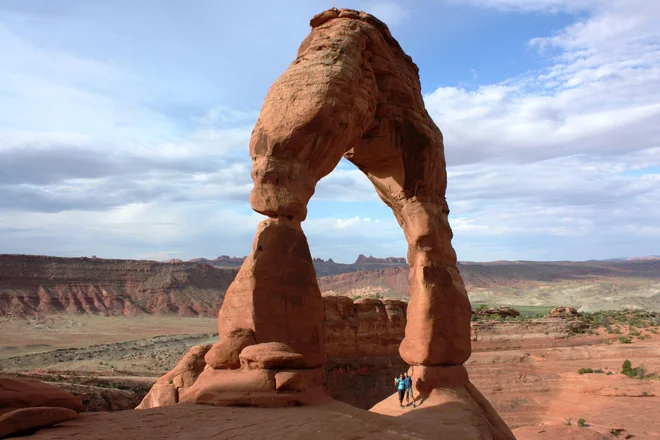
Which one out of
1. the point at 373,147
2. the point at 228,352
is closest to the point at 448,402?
the point at 228,352

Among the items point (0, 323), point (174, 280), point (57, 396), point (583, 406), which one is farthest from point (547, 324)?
point (174, 280)

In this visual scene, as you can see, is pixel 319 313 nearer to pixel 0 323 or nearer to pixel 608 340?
pixel 608 340

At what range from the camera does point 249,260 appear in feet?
26.5

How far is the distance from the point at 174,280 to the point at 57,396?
228 ft

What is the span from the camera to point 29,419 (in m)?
4.81

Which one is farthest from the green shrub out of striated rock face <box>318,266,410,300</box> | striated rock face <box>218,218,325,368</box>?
striated rock face <box>318,266,410,300</box>

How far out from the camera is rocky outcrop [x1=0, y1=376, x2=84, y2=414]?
5090 mm

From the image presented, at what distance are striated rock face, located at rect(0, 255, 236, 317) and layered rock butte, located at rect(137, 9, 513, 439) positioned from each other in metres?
55.2

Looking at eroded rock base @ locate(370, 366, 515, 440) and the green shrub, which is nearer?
eroded rock base @ locate(370, 366, 515, 440)

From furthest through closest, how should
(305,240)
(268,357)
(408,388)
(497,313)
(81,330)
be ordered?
(81,330) < (497,313) < (408,388) < (305,240) < (268,357)

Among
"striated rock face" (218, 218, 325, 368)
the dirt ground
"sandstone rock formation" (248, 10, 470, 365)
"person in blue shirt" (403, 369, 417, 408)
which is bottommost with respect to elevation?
the dirt ground

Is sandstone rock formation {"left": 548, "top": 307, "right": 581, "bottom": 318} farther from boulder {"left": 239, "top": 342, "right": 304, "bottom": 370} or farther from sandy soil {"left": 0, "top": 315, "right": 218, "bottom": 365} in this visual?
boulder {"left": 239, "top": 342, "right": 304, "bottom": 370}

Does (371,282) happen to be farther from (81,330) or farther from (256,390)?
(256,390)

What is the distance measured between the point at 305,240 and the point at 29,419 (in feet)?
14.9
